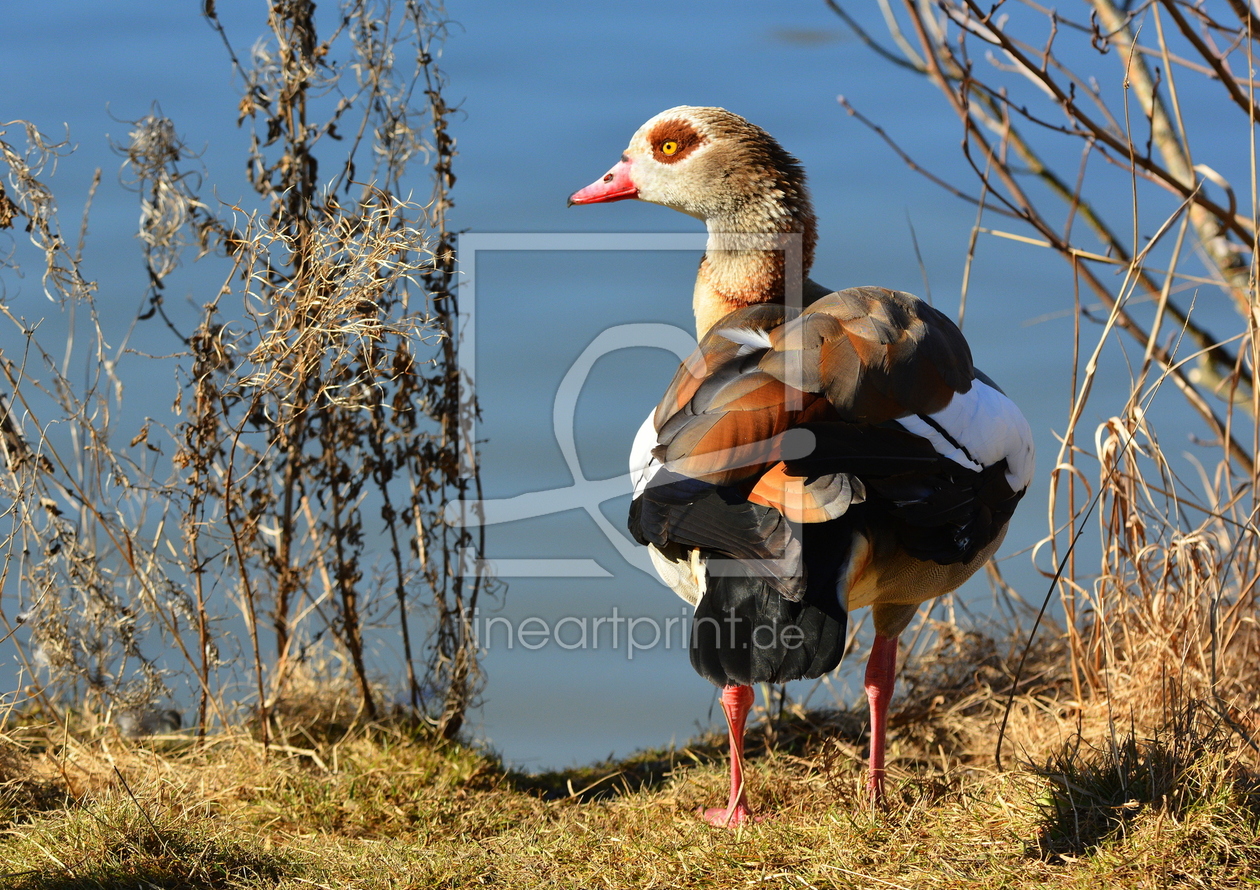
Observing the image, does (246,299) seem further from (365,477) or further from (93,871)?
(93,871)

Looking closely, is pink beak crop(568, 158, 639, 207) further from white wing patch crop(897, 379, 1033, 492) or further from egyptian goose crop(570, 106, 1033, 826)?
white wing patch crop(897, 379, 1033, 492)

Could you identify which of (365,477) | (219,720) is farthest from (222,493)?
(219,720)

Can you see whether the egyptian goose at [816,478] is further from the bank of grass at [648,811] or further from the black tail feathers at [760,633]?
the bank of grass at [648,811]

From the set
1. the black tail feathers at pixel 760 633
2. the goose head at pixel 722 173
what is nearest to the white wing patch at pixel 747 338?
the black tail feathers at pixel 760 633

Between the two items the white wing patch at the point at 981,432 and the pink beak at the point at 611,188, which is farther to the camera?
the pink beak at the point at 611,188

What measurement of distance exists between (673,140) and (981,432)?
169cm

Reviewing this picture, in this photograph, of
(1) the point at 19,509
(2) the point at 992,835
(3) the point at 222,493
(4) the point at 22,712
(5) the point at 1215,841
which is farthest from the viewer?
(4) the point at 22,712

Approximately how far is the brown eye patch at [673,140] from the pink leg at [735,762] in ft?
6.32

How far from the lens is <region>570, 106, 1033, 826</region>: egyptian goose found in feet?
8.58

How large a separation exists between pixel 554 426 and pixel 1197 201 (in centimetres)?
233

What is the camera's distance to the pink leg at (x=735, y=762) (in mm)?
3396

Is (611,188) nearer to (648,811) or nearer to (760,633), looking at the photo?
(760,633)

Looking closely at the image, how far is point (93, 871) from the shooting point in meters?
2.77

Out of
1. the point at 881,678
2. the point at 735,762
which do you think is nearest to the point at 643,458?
the point at 735,762
